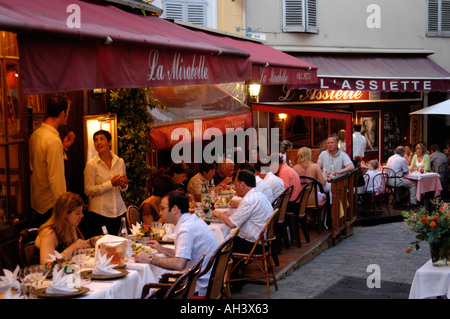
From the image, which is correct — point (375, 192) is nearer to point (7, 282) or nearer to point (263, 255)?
point (263, 255)

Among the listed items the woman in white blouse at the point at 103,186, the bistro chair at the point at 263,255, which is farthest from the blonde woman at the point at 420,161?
the woman in white blouse at the point at 103,186

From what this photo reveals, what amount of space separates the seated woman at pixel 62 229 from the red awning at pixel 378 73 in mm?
11200

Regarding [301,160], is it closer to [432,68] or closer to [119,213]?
[119,213]

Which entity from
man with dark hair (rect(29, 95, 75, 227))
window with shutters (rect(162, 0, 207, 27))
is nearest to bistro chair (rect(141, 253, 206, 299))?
man with dark hair (rect(29, 95, 75, 227))

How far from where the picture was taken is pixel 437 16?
67.0 feet

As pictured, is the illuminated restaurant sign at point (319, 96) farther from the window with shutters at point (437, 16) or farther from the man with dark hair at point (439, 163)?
the man with dark hair at point (439, 163)

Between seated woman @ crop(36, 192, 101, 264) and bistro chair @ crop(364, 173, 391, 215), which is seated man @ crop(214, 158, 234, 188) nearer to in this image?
bistro chair @ crop(364, 173, 391, 215)

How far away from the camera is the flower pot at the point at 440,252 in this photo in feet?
20.1

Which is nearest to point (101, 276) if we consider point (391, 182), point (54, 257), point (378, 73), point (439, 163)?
point (54, 257)

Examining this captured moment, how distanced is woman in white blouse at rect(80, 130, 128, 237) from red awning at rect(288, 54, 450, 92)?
919 centimetres

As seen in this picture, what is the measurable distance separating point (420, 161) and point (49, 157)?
1232 cm

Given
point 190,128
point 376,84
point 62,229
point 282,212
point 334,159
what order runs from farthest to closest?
1. point 376,84
2. point 334,159
3. point 190,128
4. point 282,212
5. point 62,229

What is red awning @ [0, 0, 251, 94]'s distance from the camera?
4.57 metres

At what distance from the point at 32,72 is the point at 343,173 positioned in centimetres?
882
